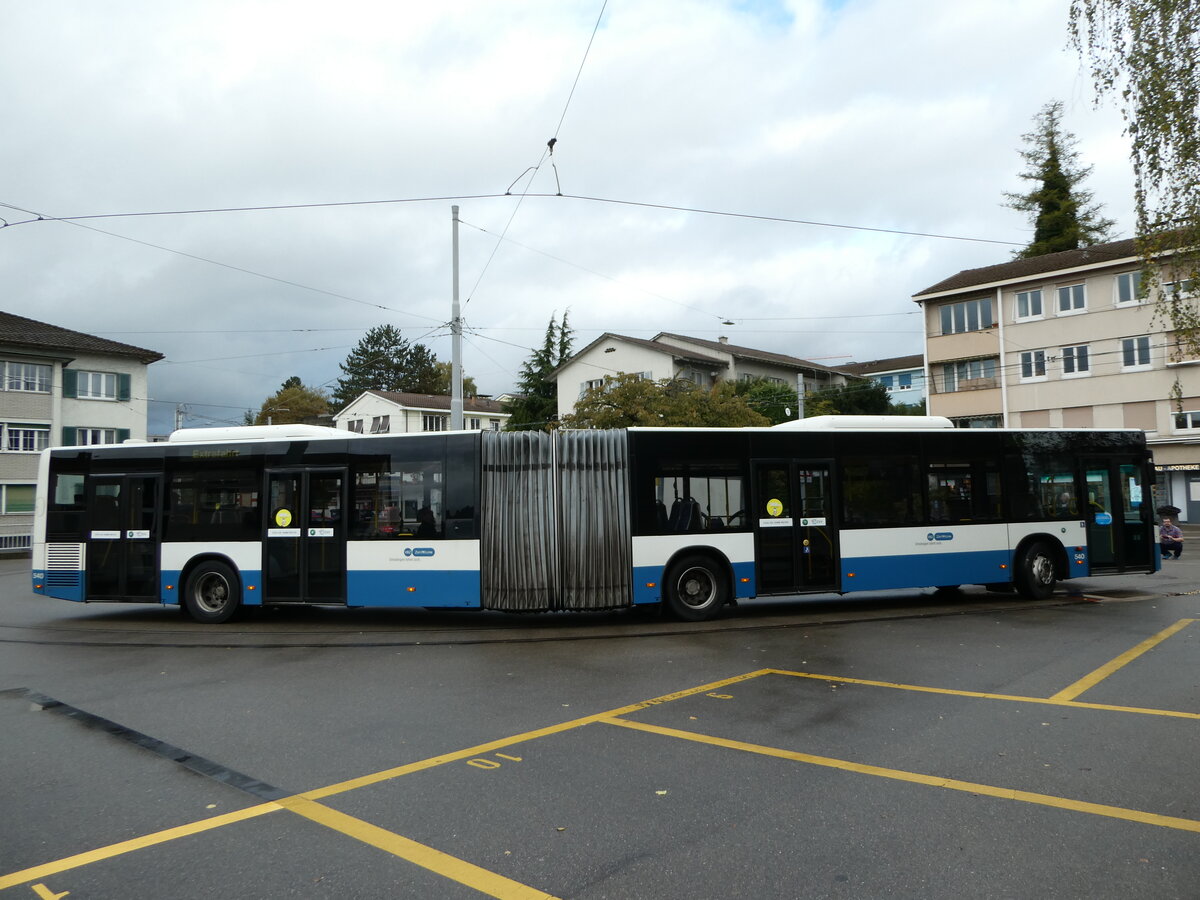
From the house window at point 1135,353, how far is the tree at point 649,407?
19003mm

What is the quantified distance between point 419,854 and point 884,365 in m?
78.6

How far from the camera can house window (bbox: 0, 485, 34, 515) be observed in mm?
38750

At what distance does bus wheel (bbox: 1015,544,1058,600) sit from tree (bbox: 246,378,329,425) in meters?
75.3

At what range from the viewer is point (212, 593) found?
13047 millimetres

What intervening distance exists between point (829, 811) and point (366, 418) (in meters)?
71.9

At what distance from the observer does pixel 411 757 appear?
5742 mm

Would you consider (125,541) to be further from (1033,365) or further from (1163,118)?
(1033,365)

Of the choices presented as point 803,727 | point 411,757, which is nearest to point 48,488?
point 411,757

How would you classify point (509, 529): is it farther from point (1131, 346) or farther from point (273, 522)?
point (1131, 346)

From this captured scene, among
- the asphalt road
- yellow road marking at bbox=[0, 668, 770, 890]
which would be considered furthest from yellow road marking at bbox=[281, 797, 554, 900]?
yellow road marking at bbox=[0, 668, 770, 890]

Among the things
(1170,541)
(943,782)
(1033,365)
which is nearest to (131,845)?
(943,782)

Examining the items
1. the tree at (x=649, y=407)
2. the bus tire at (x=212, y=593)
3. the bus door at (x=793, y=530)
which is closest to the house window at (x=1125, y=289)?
the tree at (x=649, y=407)

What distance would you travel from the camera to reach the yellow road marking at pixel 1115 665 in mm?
7345

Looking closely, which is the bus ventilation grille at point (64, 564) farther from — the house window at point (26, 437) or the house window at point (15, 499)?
the house window at point (26, 437)
